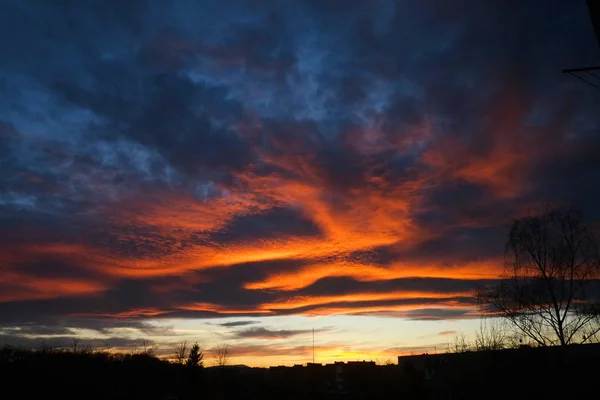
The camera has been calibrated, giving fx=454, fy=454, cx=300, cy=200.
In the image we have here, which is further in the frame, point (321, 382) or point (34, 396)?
point (321, 382)

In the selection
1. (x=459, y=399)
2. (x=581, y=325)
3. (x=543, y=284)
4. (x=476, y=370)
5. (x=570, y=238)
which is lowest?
(x=459, y=399)

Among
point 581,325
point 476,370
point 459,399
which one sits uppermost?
point 581,325

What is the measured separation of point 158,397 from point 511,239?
27390mm

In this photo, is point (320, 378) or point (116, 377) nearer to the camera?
point (116, 377)

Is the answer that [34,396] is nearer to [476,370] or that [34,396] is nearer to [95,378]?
[95,378]

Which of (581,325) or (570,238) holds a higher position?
(570,238)

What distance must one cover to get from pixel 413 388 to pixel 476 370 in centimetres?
544

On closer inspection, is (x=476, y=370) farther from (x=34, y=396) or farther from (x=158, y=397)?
(x=34, y=396)

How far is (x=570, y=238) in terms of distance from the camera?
30.0 meters

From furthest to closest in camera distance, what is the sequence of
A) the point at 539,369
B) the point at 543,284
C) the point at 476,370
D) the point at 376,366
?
the point at 376,366
the point at 543,284
the point at 476,370
the point at 539,369

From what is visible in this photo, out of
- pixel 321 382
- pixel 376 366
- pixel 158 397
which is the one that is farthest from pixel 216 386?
pixel 376 366

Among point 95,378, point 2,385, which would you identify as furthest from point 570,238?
point 2,385

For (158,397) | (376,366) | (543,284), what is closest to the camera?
(543,284)

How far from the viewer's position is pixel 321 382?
4475 centimetres
